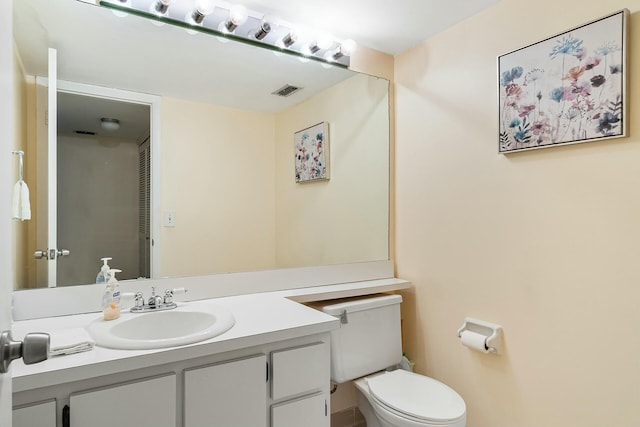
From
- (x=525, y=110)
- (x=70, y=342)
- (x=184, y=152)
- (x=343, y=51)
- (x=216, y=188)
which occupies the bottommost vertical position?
(x=70, y=342)

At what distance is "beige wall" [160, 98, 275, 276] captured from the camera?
5.45ft

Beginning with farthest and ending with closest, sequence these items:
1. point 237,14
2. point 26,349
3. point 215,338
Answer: point 237,14 → point 215,338 → point 26,349

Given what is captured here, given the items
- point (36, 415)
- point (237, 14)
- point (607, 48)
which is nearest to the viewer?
point (36, 415)

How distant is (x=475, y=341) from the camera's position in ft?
5.41

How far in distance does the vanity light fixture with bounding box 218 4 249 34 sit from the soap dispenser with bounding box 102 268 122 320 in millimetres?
1191

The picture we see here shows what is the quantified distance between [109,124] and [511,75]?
1.71 m

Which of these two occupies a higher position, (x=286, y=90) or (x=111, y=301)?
(x=286, y=90)

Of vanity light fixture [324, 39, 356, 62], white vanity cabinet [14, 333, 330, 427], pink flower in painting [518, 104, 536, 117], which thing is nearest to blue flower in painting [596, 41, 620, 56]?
pink flower in painting [518, 104, 536, 117]

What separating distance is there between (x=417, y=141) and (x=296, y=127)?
0.69 metres

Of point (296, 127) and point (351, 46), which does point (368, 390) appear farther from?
point (351, 46)

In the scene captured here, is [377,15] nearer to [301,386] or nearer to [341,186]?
[341,186]

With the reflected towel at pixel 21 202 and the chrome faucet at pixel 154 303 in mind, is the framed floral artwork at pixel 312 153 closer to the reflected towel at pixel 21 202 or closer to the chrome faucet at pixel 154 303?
the chrome faucet at pixel 154 303

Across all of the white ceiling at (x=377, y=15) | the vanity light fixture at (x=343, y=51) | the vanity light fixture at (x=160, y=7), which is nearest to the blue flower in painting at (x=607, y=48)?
the white ceiling at (x=377, y=15)

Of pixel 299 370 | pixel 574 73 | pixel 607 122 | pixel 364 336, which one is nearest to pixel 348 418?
pixel 364 336
